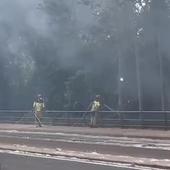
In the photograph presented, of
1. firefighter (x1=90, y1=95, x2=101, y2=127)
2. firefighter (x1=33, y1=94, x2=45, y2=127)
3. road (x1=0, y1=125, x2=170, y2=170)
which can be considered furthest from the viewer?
firefighter (x1=33, y1=94, x2=45, y2=127)

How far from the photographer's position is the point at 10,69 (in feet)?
98.9

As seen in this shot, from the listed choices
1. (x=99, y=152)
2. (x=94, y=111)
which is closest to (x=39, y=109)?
(x=94, y=111)

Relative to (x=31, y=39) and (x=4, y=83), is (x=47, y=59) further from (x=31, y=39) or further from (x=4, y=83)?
(x=4, y=83)

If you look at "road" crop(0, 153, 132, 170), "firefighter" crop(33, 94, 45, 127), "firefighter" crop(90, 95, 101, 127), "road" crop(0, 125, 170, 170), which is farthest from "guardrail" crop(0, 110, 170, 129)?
"road" crop(0, 153, 132, 170)

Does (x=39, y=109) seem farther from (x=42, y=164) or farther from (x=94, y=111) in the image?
(x=42, y=164)

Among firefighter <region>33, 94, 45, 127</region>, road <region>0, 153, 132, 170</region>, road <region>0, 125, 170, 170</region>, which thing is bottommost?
road <region>0, 153, 132, 170</region>

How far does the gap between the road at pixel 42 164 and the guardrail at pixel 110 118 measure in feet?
30.3

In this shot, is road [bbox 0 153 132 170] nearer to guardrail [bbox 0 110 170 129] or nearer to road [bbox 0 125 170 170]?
road [bbox 0 125 170 170]

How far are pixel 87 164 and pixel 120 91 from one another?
15.2 metres

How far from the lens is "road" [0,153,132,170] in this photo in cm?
904

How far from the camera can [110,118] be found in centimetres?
2109

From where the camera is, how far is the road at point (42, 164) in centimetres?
904

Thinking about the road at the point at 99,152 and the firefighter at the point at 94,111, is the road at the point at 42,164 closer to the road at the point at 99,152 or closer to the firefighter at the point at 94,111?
the road at the point at 99,152

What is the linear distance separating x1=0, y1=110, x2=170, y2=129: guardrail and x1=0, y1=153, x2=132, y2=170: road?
9.24 m
